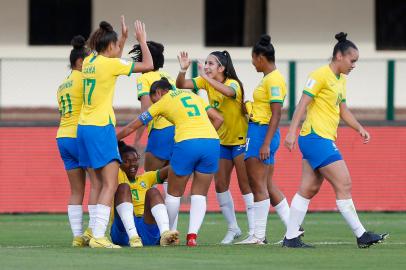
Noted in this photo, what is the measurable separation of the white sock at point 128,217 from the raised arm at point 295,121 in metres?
1.75

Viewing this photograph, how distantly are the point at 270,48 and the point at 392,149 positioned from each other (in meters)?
6.83

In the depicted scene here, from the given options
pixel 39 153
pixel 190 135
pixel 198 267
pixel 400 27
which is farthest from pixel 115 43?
pixel 400 27

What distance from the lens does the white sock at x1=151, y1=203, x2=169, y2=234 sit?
44.2 ft

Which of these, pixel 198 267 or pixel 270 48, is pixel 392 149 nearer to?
pixel 270 48

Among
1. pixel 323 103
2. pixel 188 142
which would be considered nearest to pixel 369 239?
pixel 323 103

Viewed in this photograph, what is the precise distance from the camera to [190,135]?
44.3 ft

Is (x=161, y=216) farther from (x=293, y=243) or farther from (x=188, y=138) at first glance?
(x=293, y=243)

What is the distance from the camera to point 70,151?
13.9 m

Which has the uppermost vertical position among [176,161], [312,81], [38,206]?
[312,81]

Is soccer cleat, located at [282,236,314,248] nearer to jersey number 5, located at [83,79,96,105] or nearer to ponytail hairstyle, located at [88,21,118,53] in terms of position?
jersey number 5, located at [83,79,96,105]

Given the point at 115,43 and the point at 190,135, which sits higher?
the point at 115,43

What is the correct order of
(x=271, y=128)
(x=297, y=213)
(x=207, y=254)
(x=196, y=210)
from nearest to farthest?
(x=207, y=254)
(x=297, y=213)
(x=196, y=210)
(x=271, y=128)

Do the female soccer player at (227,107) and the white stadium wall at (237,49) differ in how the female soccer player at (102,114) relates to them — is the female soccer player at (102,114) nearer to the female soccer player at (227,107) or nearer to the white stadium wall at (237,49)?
the female soccer player at (227,107)

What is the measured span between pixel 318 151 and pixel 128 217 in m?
1.95
